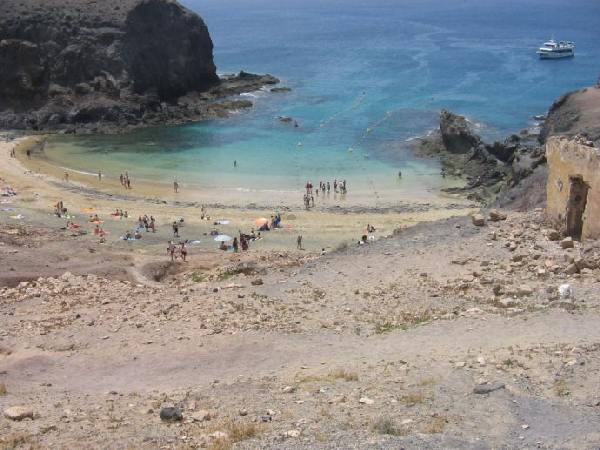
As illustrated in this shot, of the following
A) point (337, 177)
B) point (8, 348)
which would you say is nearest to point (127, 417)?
point (8, 348)

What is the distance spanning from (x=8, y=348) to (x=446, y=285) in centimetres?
1234

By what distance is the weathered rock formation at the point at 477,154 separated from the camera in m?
44.8

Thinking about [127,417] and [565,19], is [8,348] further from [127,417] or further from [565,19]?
[565,19]

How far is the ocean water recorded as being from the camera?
51906 millimetres

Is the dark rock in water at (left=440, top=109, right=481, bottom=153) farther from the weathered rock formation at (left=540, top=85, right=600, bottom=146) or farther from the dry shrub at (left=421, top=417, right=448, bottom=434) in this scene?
the dry shrub at (left=421, top=417, right=448, bottom=434)

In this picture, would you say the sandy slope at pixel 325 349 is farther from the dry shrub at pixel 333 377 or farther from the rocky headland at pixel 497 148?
the rocky headland at pixel 497 148

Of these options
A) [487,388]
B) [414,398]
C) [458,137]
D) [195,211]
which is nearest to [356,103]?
[458,137]

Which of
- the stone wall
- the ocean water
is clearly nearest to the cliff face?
the ocean water

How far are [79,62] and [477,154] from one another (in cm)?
3789

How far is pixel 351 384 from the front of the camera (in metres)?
14.7

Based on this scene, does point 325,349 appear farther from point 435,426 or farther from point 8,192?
point 8,192

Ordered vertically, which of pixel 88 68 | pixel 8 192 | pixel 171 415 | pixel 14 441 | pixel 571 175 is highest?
pixel 88 68

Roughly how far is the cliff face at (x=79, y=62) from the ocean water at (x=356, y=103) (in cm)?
628

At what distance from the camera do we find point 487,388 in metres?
13.5
